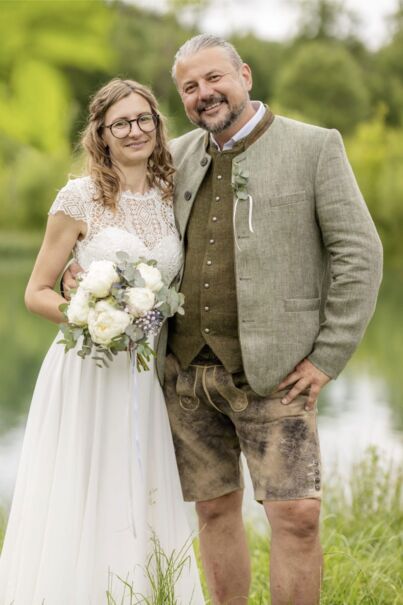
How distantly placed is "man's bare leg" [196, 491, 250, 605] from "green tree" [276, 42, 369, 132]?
2856 cm

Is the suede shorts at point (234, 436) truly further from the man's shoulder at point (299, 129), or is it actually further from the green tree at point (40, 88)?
the green tree at point (40, 88)

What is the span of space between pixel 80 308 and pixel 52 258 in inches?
14.3

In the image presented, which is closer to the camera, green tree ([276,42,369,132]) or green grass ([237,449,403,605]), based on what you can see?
green grass ([237,449,403,605])

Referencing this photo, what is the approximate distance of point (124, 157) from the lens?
323 cm

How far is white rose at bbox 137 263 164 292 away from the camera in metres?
2.89

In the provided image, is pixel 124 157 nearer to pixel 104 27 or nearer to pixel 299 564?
pixel 299 564

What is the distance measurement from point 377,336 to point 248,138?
34.3 feet

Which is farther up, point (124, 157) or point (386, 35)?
point (386, 35)

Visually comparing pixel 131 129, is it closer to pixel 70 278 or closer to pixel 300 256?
pixel 70 278

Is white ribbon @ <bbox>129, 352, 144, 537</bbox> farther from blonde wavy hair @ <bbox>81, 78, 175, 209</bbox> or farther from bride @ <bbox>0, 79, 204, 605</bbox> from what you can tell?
blonde wavy hair @ <bbox>81, 78, 175, 209</bbox>

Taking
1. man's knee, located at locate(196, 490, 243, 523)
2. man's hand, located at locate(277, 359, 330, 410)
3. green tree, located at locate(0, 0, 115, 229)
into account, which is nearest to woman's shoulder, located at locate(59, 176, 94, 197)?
man's hand, located at locate(277, 359, 330, 410)

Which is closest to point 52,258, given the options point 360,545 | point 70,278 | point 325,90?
point 70,278

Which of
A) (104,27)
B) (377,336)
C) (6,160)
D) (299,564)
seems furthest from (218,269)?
(104,27)

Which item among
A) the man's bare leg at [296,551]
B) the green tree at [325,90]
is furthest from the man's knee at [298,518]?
the green tree at [325,90]
